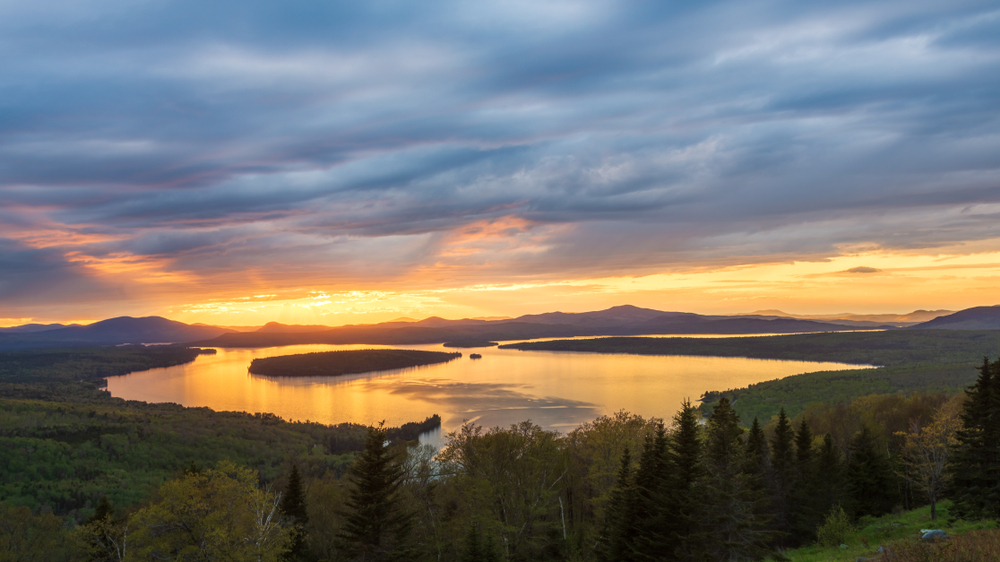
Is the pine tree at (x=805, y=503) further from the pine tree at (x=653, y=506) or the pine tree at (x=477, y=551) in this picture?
the pine tree at (x=477, y=551)

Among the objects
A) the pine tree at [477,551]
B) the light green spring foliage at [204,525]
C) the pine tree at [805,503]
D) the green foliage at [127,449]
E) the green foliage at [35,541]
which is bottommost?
the green foliage at [127,449]

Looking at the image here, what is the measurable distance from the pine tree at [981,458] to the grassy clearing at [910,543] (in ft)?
3.53

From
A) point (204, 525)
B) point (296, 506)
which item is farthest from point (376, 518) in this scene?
point (296, 506)

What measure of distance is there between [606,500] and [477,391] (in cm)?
10442

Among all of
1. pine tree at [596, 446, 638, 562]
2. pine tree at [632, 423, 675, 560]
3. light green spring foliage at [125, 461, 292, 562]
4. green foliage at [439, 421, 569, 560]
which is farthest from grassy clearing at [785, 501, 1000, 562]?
light green spring foliage at [125, 461, 292, 562]

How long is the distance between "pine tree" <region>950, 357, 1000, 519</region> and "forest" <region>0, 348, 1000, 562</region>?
9cm

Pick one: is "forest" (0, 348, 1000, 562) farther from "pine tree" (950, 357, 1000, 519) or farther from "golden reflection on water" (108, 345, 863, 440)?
"golden reflection on water" (108, 345, 863, 440)

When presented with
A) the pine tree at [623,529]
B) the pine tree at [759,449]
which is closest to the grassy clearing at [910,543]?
the pine tree at [759,449]

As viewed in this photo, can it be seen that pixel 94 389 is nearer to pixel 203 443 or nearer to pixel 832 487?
pixel 203 443

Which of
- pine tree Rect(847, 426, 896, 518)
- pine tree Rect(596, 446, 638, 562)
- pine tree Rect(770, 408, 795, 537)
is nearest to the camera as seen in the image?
pine tree Rect(596, 446, 638, 562)

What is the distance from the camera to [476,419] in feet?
315

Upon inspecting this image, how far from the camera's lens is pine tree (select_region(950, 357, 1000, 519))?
2453 cm

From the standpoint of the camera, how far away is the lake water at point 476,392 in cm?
10306

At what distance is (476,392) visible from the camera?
132500 millimetres
